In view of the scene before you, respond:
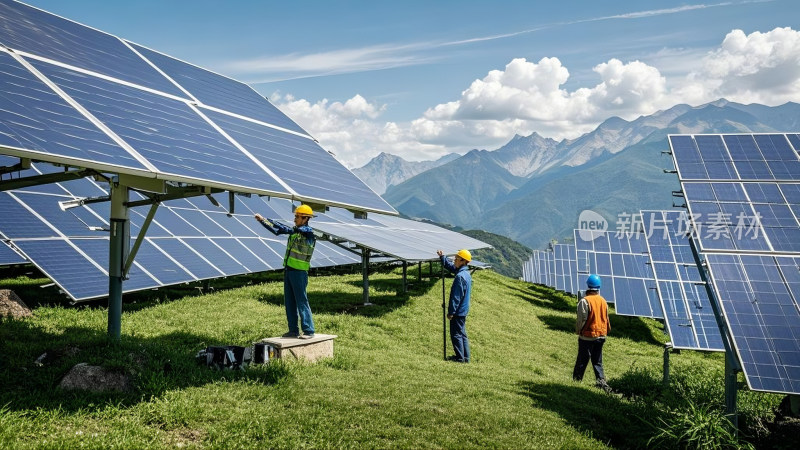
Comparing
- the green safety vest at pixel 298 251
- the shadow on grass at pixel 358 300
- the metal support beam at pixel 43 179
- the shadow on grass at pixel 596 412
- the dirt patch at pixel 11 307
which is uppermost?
the metal support beam at pixel 43 179

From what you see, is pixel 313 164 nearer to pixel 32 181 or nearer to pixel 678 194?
pixel 32 181

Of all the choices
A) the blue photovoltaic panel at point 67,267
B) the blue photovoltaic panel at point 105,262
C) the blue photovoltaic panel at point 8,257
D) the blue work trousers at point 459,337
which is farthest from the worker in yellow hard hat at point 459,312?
the blue photovoltaic panel at point 8,257

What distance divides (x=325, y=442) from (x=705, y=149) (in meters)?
11.0

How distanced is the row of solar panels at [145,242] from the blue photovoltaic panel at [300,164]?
4.03 metres

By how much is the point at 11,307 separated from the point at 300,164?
6672 millimetres

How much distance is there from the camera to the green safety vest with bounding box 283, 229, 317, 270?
10.1 meters

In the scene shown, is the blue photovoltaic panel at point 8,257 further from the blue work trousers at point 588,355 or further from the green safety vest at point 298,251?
the blue work trousers at point 588,355

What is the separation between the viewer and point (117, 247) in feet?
30.0

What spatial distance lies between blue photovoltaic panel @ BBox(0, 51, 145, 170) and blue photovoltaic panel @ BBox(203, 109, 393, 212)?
9.75ft

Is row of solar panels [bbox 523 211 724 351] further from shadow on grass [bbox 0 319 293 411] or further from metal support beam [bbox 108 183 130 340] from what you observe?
metal support beam [bbox 108 183 130 340]

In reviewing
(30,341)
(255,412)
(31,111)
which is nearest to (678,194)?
(255,412)

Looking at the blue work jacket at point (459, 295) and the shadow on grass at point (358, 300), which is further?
the shadow on grass at point (358, 300)

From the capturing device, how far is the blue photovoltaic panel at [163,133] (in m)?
8.26

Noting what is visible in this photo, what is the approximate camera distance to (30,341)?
9.56 metres
